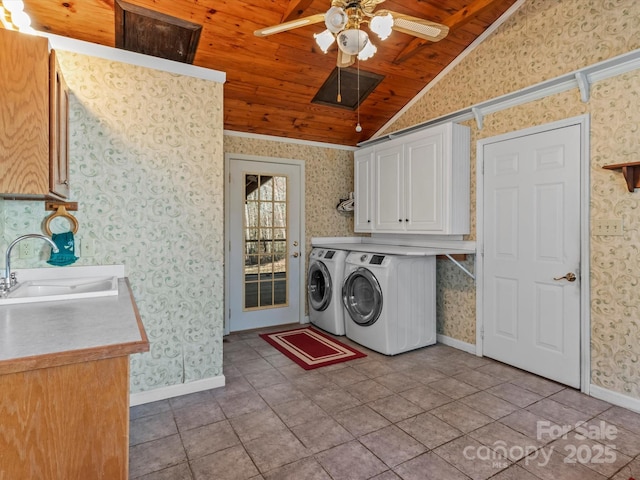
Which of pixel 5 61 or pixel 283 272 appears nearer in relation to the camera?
pixel 5 61

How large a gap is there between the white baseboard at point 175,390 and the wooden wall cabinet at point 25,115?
1.59 metres

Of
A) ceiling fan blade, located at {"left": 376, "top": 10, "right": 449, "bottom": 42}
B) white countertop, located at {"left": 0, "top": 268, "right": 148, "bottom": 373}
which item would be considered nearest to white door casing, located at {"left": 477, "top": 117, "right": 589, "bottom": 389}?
ceiling fan blade, located at {"left": 376, "top": 10, "right": 449, "bottom": 42}

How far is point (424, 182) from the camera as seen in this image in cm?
347

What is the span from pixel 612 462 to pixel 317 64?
11.4 feet

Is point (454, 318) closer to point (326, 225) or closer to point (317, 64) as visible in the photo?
point (326, 225)

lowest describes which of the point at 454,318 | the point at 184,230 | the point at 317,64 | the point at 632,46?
the point at 454,318

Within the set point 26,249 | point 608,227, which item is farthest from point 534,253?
point 26,249

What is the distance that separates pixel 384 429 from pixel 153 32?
3083 millimetres

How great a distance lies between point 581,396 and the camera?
257 centimetres

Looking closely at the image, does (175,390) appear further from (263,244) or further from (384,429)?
(263,244)

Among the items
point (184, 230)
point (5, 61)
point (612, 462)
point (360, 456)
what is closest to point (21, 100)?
point (5, 61)

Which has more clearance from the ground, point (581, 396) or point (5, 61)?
point (5, 61)

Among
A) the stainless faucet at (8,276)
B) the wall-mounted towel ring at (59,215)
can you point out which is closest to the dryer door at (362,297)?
the wall-mounted towel ring at (59,215)

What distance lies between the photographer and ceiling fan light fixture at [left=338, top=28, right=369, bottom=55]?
1.75m
